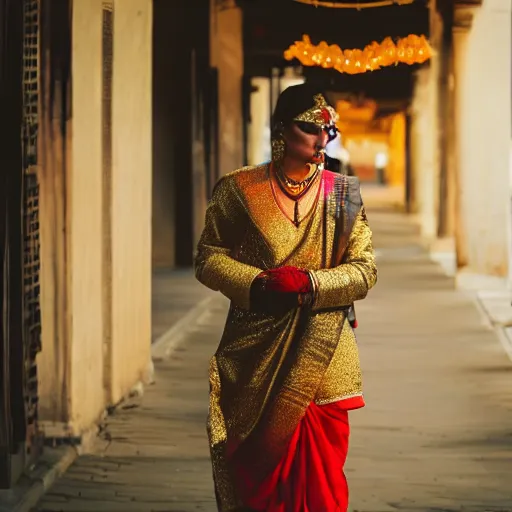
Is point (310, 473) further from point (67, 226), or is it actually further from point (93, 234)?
point (93, 234)

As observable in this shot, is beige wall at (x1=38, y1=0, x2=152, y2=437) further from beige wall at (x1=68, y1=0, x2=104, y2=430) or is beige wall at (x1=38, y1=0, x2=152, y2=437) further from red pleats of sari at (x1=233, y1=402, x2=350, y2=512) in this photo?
red pleats of sari at (x1=233, y1=402, x2=350, y2=512)

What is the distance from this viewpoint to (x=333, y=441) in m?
5.43

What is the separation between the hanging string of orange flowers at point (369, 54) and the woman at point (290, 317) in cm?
1350

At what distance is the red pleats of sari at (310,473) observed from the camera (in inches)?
211

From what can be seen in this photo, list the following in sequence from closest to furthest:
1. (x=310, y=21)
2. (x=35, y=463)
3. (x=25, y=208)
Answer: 1. (x=25, y=208)
2. (x=35, y=463)
3. (x=310, y=21)

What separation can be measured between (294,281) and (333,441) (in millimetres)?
697

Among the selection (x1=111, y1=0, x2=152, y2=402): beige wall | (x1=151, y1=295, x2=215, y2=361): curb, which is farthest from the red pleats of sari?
(x1=151, y1=295, x2=215, y2=361): curb

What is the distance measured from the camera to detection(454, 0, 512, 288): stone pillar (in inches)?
709

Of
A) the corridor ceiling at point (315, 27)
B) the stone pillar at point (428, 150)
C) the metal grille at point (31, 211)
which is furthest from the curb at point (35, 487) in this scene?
the stone pillar at point (428, 150)

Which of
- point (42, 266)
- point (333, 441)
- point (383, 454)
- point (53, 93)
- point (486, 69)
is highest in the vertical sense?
point (486, 69)

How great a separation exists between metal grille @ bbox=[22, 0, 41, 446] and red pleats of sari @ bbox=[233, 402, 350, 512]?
6.64 feet

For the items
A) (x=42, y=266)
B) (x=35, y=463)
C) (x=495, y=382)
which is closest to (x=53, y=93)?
(x=42, y=266)

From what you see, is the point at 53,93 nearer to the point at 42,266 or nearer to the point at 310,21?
the point at 42,266

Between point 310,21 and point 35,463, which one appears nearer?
point 35,463
